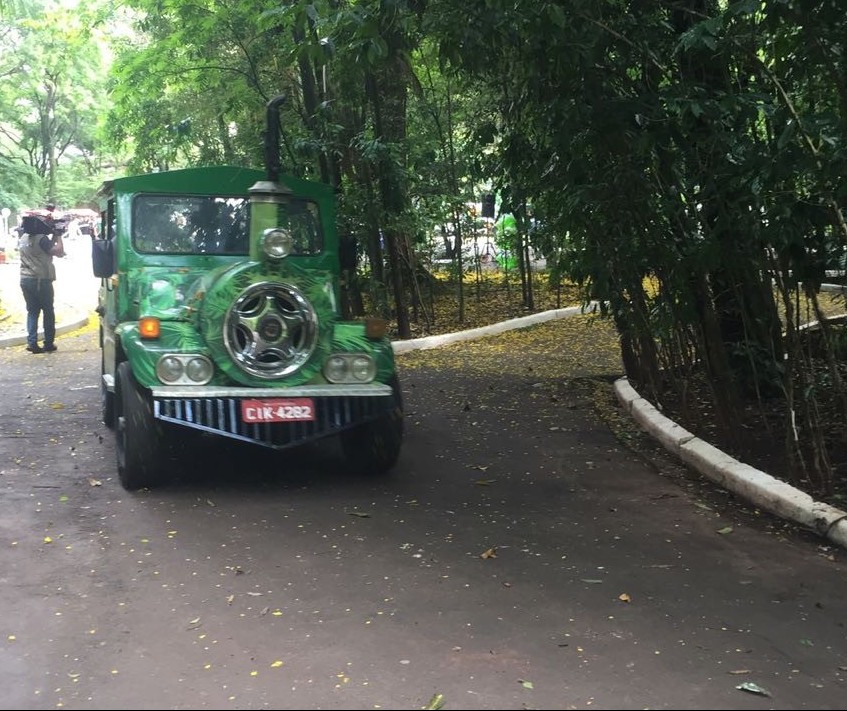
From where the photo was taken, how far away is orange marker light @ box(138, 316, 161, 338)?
6117 millimetres

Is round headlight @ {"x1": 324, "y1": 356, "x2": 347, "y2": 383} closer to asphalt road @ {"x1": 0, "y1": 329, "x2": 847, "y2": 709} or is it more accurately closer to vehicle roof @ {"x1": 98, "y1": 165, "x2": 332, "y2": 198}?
asphalt road @ {"x1": 0, "y1": 329, "x2": 847, "y2": 709}

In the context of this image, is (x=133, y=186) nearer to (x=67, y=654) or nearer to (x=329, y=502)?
(x=329, y=502)

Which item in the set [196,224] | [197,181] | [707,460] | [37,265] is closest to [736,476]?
[707,460]

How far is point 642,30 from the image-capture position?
19.3 feet

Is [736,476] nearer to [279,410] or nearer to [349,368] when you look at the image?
[349,368]

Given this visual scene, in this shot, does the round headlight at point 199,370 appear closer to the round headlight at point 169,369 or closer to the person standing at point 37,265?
the round headlight at point 169,369

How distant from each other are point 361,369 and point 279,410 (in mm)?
645

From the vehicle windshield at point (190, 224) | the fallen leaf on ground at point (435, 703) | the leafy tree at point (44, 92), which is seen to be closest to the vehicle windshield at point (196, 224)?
the vehicle windshield at point (190, 224)

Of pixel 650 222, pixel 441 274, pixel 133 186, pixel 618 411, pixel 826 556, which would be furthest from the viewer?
pixel 441 274

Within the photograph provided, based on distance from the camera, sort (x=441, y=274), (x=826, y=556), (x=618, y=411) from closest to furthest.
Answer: (x=826, y=556) → (x=618, y=411) → (x=441, y=274)

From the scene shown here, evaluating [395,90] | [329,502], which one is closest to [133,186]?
[329,502]

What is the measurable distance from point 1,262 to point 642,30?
38.4 meters

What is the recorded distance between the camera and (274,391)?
6148 millimetres

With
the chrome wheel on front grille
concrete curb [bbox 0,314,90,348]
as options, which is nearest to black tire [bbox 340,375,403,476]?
the chrome wheel on front grille
